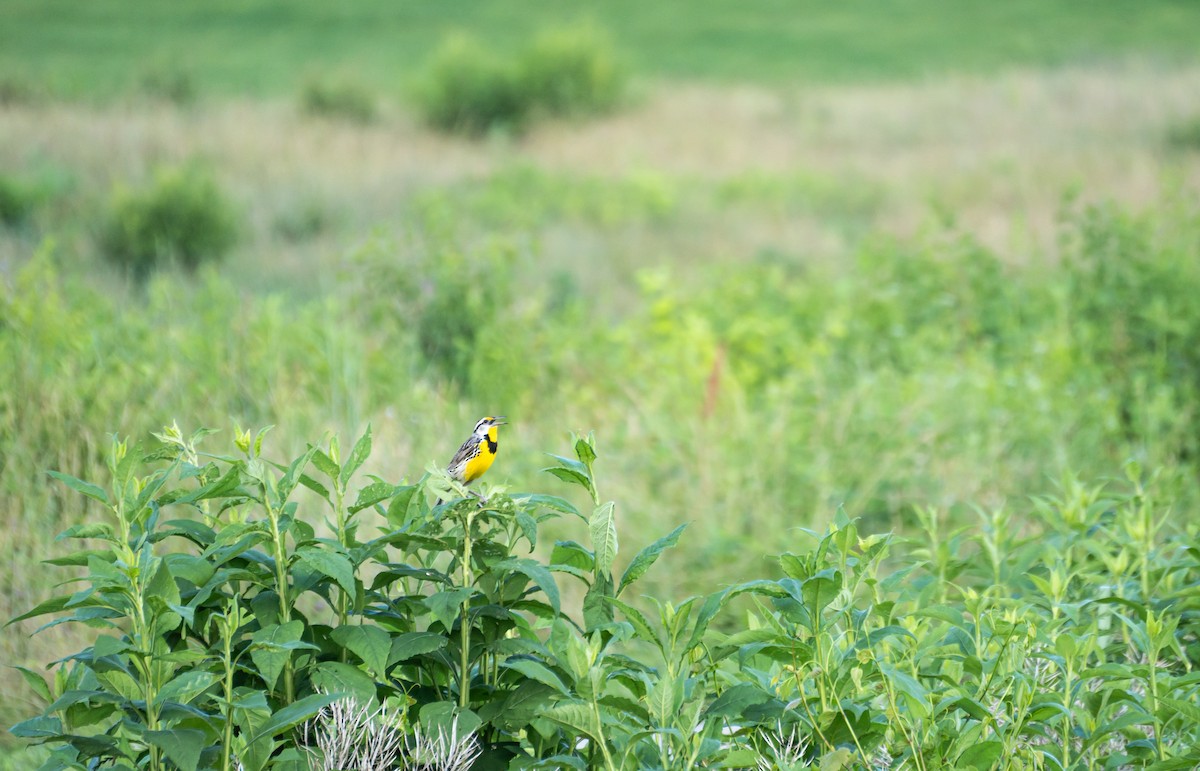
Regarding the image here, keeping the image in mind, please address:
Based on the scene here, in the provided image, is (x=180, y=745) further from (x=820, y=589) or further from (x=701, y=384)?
(x=701, y=384)

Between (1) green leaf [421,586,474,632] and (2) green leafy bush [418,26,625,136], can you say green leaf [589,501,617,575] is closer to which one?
(1) green leaf [421,586,474,632]

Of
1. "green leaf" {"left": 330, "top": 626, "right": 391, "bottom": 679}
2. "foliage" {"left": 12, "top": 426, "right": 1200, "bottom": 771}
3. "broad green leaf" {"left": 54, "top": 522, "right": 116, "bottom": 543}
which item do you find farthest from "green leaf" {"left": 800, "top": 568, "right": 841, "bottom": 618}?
"broad green leaf" {"left": 54, "top": 522, "right": 116, "bottom": 543}

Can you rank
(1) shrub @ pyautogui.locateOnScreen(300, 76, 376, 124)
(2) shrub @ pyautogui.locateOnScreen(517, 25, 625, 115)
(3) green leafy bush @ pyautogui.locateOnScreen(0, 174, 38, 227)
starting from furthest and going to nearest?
(2) shrub @ pyautogui.locateOnScreen(517, 25, 625, 115)
(1) shrub @ pyautogui.locateOnScreen(300, 76, 376, 124)
(3) green leafy bush @ pyautogui.locateOnScreen(0, 174, 38, 227)

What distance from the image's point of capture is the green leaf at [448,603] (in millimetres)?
1737

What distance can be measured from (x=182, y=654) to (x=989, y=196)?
12719mm

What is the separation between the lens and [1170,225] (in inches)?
346

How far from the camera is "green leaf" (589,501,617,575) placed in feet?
5.93

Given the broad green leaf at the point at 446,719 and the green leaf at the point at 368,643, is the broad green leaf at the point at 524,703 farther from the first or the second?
the green leaf at the point at 368,643

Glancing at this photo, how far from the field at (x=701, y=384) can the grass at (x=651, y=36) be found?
4715 millimetres

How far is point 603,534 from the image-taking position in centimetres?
181

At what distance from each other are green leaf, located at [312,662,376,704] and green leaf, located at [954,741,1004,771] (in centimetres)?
94

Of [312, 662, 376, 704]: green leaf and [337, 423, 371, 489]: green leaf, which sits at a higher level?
[337, 423, 371, 489]: green leaf

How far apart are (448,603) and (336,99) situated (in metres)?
17.0

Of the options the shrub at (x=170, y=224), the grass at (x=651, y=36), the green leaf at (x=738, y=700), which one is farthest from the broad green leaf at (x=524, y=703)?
the grass at (x=651, y=36)
